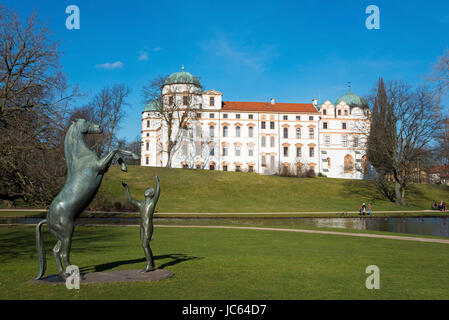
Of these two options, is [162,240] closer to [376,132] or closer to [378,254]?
[378,254]

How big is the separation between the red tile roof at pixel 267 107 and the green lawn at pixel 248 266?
6313cm

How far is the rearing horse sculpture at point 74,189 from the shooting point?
773 centimetres

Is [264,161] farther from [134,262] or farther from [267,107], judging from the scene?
[134,262]

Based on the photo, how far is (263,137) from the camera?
3100 inches

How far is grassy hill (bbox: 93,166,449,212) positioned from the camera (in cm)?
4375

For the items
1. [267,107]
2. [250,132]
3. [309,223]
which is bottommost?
[309,223]

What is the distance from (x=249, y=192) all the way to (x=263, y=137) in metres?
29.3

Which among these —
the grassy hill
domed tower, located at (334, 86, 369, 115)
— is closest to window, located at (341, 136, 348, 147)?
domed tower, located at (334, 86, 369, 115)

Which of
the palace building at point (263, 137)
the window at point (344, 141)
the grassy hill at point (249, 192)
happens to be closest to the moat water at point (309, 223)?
the grassy hill at point (249, 192)

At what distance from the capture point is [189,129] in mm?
74188

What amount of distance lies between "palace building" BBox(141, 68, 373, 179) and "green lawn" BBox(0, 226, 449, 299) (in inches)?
2283

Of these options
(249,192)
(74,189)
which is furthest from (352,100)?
(74,189)
